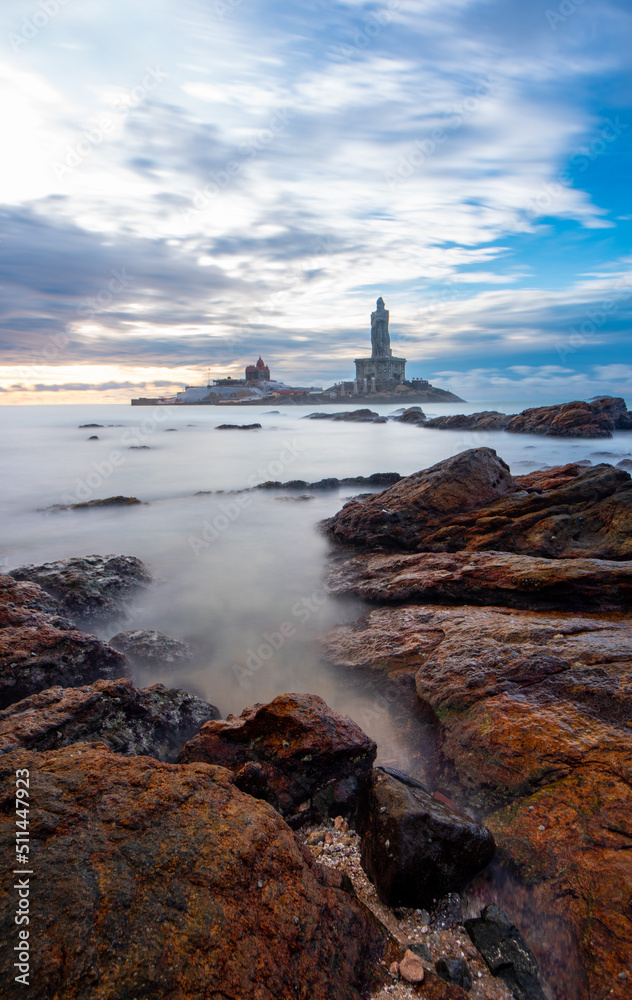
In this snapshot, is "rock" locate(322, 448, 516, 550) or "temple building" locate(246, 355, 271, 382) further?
"temple building" locate(246, 355, 271, 382)

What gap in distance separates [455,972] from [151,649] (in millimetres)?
4135

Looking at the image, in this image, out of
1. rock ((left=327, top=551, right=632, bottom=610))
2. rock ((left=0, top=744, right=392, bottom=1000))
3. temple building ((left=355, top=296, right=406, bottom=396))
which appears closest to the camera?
rock ((left=0, top=744, right=392, bottom=1000))

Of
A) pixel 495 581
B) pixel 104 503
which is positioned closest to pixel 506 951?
pixel 495 581

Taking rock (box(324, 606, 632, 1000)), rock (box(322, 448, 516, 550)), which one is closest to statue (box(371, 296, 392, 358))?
rock (box(322, 448, 516, 550))

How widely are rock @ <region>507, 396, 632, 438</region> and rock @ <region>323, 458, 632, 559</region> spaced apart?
25.8m

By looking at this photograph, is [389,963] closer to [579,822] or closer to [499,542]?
[579,822]

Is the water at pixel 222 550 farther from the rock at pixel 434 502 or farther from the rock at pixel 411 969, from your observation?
the rock at pixel 411 969

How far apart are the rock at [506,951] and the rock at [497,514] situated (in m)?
4.79

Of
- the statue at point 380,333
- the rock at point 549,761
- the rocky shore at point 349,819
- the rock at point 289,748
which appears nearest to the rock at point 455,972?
the rocky shore at point 349,819

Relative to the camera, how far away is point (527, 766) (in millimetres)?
2904

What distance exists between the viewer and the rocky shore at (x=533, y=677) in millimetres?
2258

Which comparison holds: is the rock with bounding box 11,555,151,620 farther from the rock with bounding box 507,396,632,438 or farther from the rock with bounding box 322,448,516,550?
the rock with bounding box 507,396,632,438

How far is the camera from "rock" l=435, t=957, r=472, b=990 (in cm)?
205

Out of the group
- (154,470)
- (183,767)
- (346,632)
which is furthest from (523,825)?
(154,470)
